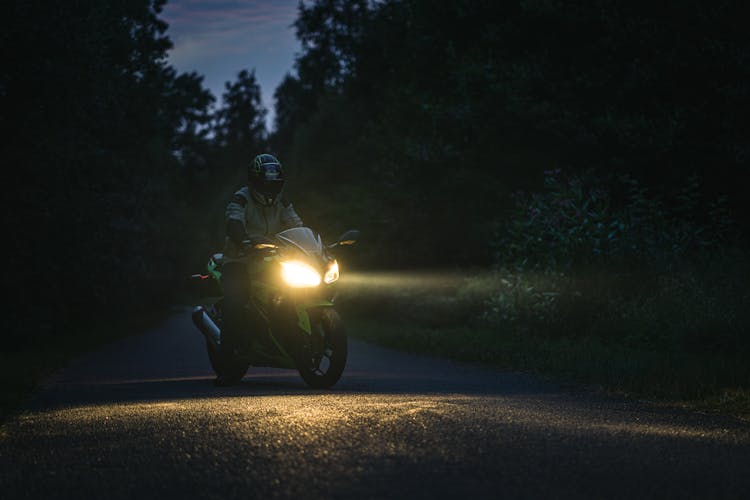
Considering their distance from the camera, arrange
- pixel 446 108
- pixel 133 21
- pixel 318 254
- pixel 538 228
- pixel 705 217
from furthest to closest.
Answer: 1. pixel 133 21
2. pixel 446 108
3. pixel 705 217
4. pixel 538 228
5. pixel 318 254

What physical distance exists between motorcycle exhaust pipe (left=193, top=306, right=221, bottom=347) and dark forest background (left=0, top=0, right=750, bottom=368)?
6.97m

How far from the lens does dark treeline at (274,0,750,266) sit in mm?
22453

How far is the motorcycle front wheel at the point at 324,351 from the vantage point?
9820 mm

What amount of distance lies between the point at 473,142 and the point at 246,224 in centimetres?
1689

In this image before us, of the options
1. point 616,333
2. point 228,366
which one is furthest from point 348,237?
point 616,333

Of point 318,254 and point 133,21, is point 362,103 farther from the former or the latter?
point 318,254

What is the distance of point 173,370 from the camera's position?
14.6 m

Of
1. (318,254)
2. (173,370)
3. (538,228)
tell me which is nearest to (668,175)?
(538,228)

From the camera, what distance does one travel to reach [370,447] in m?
5.89

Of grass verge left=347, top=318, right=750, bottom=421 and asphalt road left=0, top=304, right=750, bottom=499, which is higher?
grass verge left=347, top=318, right=750, bottom=421

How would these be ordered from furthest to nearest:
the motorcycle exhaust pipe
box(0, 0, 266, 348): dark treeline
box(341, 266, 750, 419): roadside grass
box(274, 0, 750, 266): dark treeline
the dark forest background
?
box(274, 0, 750, 266): dark treeline → the dark forest background → box(0, 0, 266, 348): dark treeline → the motorcycle exhaust pipe → box(341, 266, 750, 419): roadside grass

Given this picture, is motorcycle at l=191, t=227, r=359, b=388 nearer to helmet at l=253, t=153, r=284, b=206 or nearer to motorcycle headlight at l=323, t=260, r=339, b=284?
motorcycle headlight at l=323, t=260, r=339, b=284

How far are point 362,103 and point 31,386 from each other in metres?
37.0

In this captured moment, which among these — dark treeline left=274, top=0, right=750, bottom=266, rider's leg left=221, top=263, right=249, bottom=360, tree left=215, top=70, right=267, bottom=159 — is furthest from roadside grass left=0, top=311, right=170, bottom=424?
tree left=215, top=70, right=267, bottom=159
